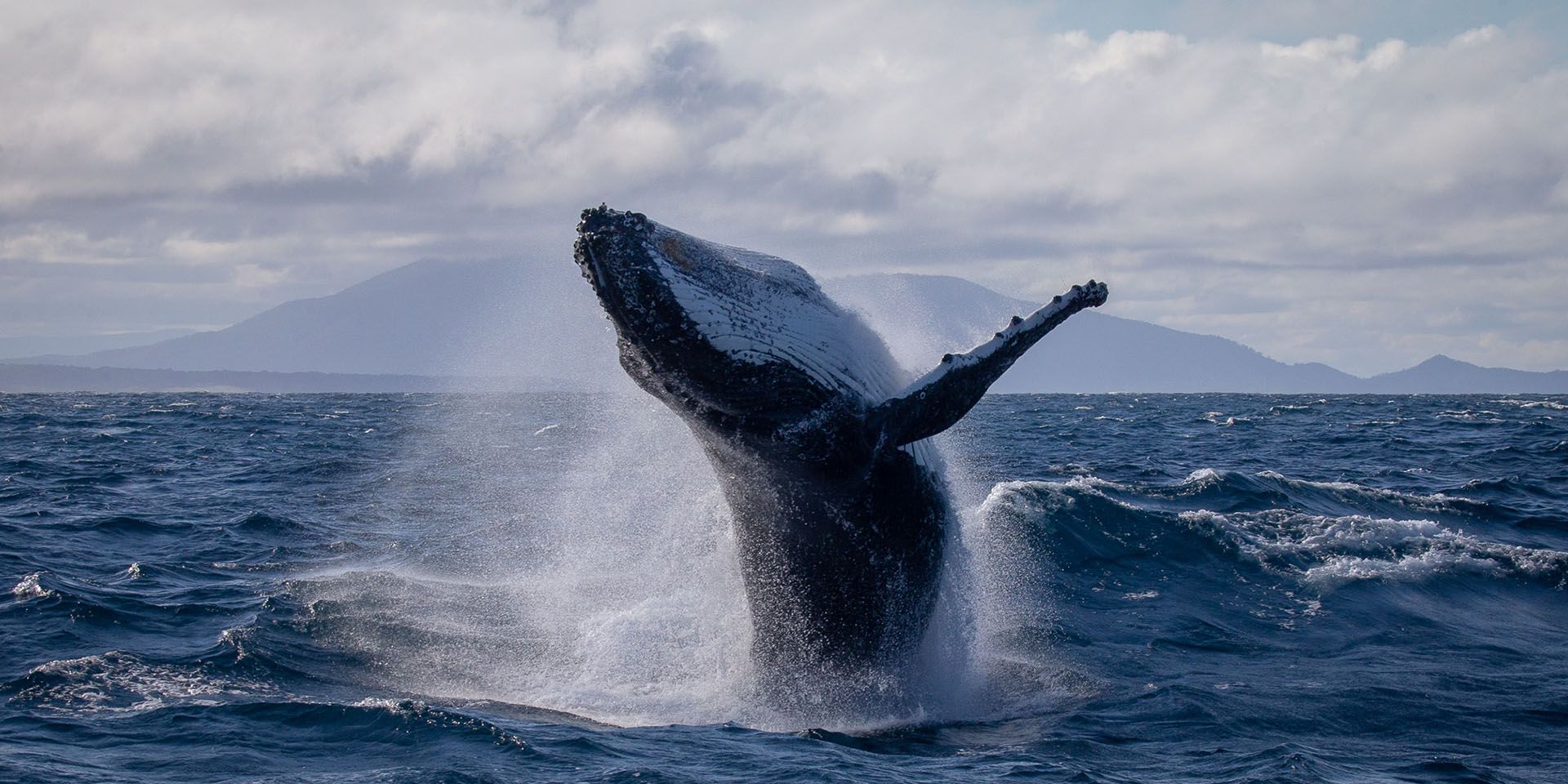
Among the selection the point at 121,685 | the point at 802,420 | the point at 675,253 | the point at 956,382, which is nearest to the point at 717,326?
the point at 675,253

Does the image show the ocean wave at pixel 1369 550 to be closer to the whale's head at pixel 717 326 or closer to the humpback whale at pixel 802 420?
the humpback whale at pixel 802 420

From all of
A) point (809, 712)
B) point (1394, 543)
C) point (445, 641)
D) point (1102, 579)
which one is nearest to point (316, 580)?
point (445, 641)

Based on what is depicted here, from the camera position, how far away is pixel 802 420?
5129 mm

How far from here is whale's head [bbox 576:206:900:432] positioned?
4727mm

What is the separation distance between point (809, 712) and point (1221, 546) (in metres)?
6.30

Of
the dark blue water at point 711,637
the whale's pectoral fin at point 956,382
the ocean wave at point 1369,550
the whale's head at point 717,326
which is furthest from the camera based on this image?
the ocean wave at point 1369,550

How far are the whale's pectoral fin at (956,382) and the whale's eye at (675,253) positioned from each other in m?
1.06

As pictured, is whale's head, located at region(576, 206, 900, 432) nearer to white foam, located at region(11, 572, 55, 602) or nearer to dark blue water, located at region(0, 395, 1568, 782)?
dark blue water, located at region(0, 395, 1568, 782)

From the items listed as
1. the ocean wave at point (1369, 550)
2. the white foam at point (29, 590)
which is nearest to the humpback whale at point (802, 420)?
the ocean wave at point (1369, 550)

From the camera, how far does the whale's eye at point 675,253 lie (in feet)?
15.8

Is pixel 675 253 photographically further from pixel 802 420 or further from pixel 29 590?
pixel 29 590

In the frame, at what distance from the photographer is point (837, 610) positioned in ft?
20.6

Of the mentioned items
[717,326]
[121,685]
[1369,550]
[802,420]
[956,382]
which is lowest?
[121,685]

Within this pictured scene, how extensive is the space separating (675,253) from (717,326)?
1.14ft
